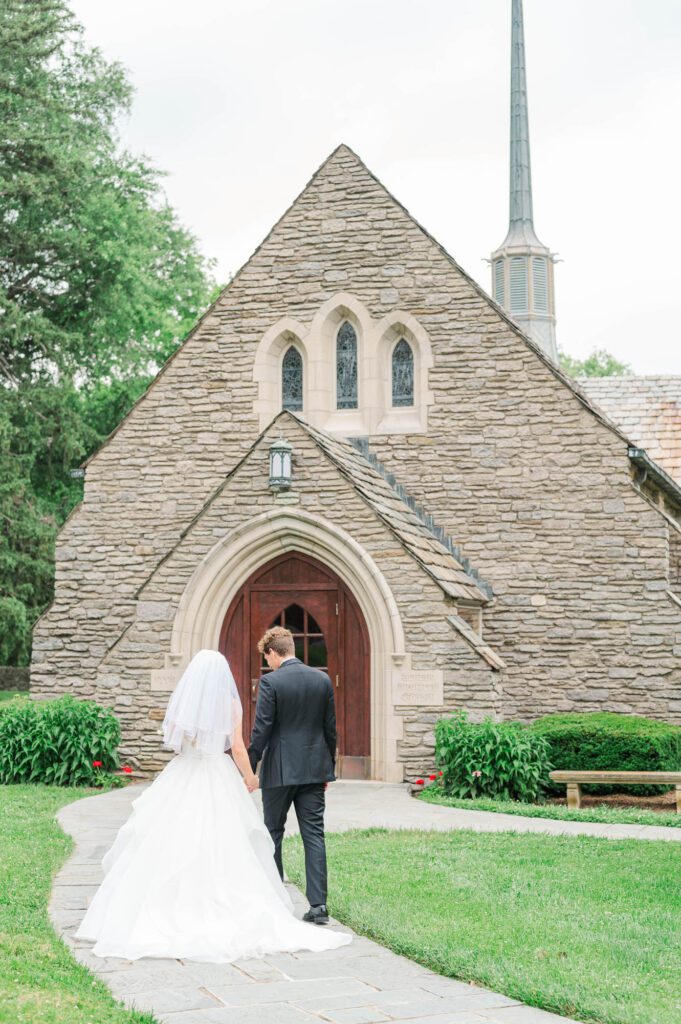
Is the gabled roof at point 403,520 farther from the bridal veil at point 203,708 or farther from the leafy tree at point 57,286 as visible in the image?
the leafy tree at point 57,286

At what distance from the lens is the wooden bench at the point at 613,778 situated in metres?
12.2

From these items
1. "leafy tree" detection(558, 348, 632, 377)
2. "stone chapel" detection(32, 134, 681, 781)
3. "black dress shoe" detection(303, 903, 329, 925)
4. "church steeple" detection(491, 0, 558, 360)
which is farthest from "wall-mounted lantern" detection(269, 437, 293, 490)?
A: "leafy tree" detection(558, 348, 632, 377)

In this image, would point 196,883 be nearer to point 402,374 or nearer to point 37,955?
point 37,955

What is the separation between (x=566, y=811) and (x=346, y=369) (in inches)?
289

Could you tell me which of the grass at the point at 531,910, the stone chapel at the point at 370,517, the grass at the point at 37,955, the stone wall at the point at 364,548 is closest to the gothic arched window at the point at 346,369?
the stone chapel at the point at 370,517

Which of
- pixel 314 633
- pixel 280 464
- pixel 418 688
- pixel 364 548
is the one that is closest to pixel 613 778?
pixel 418 688

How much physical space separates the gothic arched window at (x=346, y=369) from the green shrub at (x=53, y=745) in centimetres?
551

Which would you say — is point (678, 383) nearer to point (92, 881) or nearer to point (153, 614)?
point (153, 614)

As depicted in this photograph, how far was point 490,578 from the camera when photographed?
15844 millimetres

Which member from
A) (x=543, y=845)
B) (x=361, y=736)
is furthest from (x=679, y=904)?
(x=361, y=736)

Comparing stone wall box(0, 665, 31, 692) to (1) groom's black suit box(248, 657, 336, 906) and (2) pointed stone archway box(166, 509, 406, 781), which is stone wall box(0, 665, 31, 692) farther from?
(1) groom's black suit box(248, 657, 336, 906)

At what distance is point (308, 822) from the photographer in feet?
24.8

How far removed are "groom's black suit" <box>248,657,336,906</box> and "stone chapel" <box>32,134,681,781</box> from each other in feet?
20.2

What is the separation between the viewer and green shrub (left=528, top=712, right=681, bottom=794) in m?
13.1
